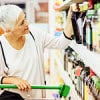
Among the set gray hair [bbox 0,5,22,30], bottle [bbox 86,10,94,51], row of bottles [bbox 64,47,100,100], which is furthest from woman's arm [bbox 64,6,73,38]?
bottle [bbox 86,10,94,51]

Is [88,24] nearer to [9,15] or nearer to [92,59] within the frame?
[92,59]

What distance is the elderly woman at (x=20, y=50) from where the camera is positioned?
7.55 ft

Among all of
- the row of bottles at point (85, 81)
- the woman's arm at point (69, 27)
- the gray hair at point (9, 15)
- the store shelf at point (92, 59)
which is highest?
the gray hair at point (9, 15)

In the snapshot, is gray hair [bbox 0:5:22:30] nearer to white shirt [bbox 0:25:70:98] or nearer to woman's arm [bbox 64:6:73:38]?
white shirt [bbox 0:25:70:98]

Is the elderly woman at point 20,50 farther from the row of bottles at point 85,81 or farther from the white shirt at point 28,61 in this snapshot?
the row of bottles at point 85,81

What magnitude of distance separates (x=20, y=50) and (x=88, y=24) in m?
0.72

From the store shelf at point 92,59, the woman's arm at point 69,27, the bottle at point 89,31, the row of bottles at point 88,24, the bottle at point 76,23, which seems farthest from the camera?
the woman's arm at point 69,27

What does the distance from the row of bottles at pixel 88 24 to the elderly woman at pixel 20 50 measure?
0.36 ft

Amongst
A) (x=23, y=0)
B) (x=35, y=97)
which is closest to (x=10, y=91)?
(x=35, y=97)

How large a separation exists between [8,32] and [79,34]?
0.60 m

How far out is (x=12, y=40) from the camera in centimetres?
239

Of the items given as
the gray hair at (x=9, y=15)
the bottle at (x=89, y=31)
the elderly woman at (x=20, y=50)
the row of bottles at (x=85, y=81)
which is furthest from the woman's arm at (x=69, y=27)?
the bottle at (x=89, y=31)

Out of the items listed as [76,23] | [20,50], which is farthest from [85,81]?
[20,50]

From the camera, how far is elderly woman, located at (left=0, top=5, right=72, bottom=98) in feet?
7.55
